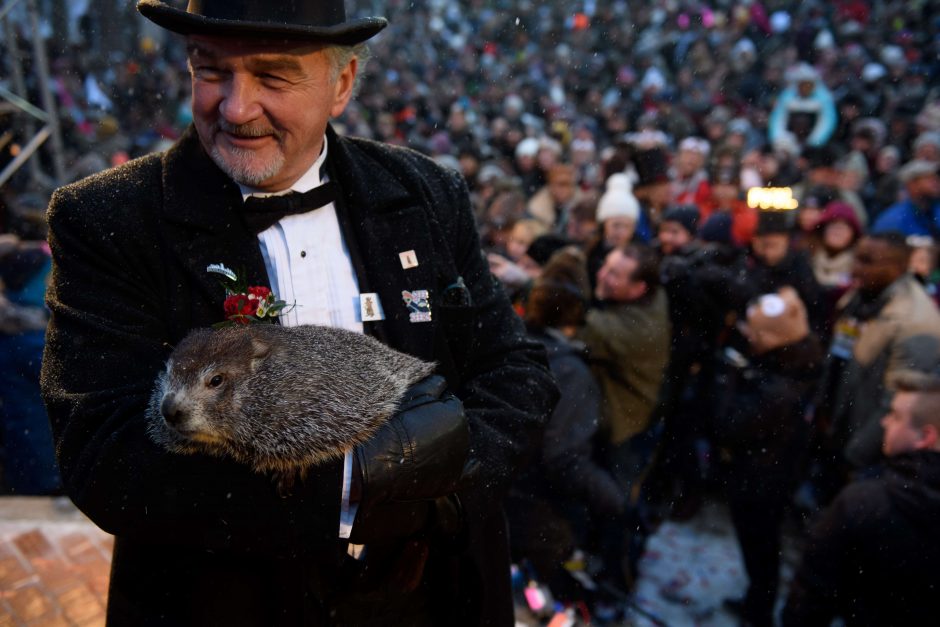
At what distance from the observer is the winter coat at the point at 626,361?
16.6ft

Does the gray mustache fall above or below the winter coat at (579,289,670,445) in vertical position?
above

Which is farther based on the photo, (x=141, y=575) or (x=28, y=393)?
(x=28, y=393)

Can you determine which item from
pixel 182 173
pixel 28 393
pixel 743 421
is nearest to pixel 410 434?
pixel 182 173

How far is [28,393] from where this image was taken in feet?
16.9

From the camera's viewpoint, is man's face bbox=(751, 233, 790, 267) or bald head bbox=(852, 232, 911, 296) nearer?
bald head bbox=(852, 232, 911, 296)

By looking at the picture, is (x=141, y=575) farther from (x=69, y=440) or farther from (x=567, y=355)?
(x=567, y=355)

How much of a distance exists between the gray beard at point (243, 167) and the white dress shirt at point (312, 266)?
134 millimetres

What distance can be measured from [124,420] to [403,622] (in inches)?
39.5

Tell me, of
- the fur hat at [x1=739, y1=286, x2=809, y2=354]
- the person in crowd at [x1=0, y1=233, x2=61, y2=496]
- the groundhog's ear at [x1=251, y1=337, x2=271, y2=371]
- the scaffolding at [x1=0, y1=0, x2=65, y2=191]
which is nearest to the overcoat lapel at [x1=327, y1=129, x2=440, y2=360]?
the groundhog's ear at [x1=251, y1=337, x2=271, y2=371]

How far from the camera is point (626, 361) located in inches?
199

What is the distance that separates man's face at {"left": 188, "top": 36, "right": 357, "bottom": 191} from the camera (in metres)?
1.97

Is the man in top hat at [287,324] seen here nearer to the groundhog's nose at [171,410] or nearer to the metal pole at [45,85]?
the groundhog's nose at [171,410]

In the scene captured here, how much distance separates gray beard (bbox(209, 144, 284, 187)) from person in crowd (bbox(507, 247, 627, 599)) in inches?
105

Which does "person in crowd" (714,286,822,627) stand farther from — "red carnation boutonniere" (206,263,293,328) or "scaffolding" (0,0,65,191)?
"scaffolding" (0,0,65,191)
